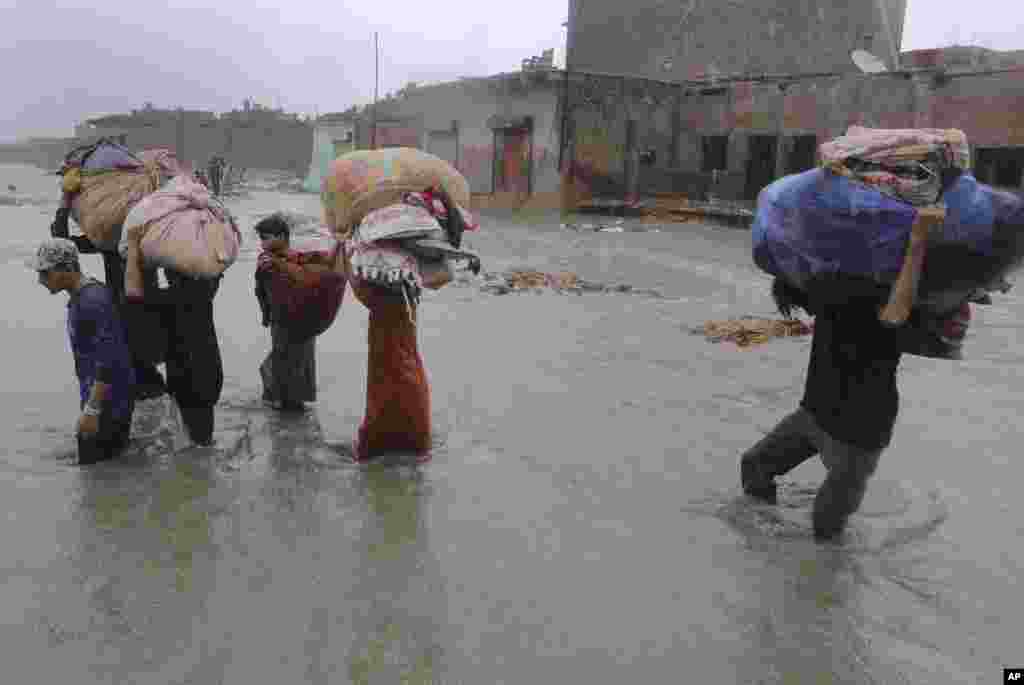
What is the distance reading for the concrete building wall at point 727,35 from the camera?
25.2m

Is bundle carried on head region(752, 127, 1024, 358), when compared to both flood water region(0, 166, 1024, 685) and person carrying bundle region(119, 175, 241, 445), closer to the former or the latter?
flood water region(0, 166, 1024, 685)

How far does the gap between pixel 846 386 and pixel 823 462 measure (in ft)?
1.16

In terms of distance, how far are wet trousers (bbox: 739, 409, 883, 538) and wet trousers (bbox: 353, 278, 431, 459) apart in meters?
1.60

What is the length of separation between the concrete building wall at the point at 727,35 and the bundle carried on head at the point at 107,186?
79.0ft

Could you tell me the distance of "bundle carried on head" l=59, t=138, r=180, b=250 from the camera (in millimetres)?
4367

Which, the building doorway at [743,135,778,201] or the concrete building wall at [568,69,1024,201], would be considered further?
the building doorway at [743,135,778,201]

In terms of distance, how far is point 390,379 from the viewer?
4121 mm

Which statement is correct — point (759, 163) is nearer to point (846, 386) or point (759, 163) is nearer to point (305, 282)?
point (305, 282)

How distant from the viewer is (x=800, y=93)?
19359 mm

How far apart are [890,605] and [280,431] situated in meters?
3.16

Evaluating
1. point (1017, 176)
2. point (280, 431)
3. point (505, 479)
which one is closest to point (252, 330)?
point (280, 431)

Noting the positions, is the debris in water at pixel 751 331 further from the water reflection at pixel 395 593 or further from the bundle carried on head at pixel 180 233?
the bundle carried on head at pixel 180 233

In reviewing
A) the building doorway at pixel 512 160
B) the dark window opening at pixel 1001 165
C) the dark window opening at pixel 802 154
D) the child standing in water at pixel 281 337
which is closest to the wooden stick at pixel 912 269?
the child standing in water at pixel 281 337

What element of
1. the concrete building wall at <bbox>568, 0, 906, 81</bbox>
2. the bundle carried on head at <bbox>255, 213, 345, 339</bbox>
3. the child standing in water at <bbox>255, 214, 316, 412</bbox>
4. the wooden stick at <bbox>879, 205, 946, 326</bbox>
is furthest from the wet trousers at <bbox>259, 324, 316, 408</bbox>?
the concrete building wall at <bbox>568, 0, 906, 81</bbox>
